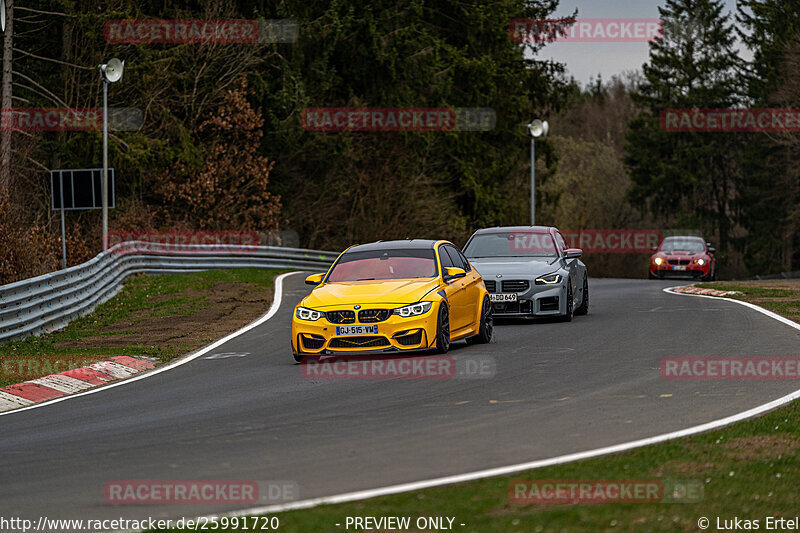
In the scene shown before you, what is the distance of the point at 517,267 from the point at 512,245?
49.8 inches

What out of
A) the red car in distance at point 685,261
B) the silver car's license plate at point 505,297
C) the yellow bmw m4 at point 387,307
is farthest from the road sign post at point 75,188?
the red car in distance at point 685,261

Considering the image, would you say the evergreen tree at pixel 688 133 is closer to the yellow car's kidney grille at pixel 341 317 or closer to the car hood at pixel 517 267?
the car hood at pixel 517 267

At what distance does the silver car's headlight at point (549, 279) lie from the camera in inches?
776

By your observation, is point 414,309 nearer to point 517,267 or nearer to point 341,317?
point 341,317

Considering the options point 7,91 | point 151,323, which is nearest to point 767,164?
point 7,91

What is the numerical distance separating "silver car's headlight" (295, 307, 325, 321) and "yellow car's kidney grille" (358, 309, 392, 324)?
504 mm

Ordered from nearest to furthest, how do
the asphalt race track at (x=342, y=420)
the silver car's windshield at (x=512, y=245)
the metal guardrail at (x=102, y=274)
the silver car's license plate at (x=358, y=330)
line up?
1. the asphalt race track at (x=342, y=420)
2. the silver car's license plate at (x=358, y=330)
3. the metal guardrail at (x=102, y=274)
4. the silver car's windshield at (x=512, y=245)

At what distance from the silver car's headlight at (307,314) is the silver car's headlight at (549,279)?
19.1 feet

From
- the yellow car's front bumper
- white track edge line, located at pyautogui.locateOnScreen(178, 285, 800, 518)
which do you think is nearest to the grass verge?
the yellow car's front bumper

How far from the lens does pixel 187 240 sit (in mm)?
43188

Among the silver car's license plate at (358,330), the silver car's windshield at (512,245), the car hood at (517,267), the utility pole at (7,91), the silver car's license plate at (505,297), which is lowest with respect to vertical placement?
the silver car's license plate at (358,330)

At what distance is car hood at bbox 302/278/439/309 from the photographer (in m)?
14.8

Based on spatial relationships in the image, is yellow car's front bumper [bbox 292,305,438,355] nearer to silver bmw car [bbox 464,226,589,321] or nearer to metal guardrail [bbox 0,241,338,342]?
silver bmw car [bbox 464,226,589,321]

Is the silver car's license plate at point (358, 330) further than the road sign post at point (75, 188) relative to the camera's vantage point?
No
